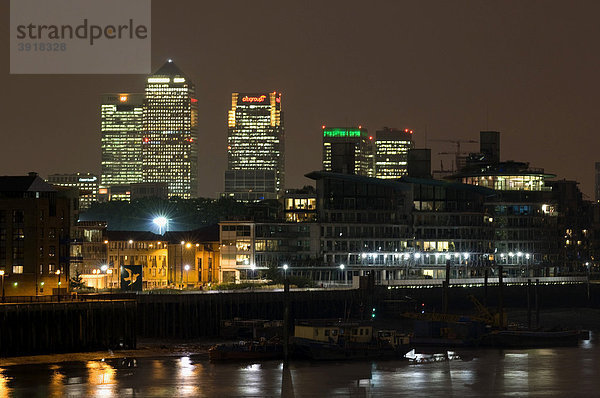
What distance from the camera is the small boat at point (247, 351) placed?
12062cm

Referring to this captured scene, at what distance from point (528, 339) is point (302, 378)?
36.6 meters

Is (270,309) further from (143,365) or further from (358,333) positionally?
(143,365)

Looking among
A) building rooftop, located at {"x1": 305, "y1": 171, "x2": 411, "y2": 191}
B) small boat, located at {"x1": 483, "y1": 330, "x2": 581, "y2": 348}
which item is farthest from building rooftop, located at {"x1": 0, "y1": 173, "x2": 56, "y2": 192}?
building rooftop, located at {"x1": 305, "y1": 171, "x2": 411, "y2": 191}

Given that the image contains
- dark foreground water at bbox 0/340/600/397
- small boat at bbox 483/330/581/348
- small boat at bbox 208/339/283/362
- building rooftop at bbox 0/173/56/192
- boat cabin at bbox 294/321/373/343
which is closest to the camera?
dark foreground water at bbox 0/340/600/397

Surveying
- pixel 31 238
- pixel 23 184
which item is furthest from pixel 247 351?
pixel 23 184

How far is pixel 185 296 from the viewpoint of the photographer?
141 meters

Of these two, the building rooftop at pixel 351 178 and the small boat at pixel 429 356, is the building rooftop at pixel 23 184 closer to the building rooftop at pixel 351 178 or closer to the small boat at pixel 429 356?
the small boat at pixel 429 356

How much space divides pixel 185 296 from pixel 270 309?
441 inches

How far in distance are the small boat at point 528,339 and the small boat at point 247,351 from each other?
25.4 m

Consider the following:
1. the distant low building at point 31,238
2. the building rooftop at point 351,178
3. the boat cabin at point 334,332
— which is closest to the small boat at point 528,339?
the boat cabin at point 334,332

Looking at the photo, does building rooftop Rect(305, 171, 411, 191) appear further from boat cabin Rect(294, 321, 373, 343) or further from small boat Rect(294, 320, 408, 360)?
boat cabin Rect(294, 321, 373, 343)

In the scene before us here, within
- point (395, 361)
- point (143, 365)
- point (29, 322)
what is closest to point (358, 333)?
point (395, 361)

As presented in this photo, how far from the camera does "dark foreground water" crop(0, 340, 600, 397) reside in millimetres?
102750

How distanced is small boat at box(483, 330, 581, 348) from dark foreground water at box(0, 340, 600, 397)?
12400 mm
